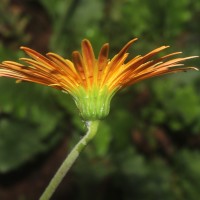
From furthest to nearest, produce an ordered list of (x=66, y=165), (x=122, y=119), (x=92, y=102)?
(x=122, y=119) → (x=92, y=102) → (x=66, y=165)

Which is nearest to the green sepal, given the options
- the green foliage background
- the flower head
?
the flower head

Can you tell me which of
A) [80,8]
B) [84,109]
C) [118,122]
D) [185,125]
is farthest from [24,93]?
[84,109]

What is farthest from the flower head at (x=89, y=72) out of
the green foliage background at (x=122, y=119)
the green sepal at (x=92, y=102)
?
the green foliage background at (x=122, y=119)

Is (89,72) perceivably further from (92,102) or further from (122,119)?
(122,119)

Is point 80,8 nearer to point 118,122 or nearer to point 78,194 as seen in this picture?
point 118,122

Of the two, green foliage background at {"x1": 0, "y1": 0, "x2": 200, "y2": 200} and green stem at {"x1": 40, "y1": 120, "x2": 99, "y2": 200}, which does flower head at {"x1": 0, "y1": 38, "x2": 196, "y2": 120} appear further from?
green foliage background at {"x1": 0, "y1": 0, "x2": 200, "y2": 200}

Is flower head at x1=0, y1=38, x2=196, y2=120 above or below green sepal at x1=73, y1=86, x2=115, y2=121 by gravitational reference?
above

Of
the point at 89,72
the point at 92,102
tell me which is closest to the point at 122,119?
the point at 92,102
